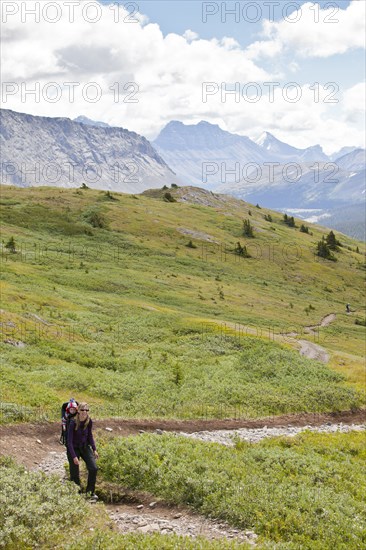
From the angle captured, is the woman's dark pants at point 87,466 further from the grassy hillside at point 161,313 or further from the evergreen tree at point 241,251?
the evergreen tree at point 241,251

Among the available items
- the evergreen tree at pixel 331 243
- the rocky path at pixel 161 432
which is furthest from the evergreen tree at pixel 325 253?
the rocky path at pixel 161 432

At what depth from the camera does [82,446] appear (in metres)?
16.3

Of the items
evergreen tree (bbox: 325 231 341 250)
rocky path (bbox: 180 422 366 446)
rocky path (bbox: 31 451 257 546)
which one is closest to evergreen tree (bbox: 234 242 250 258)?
evergreen tree (bbox: 325 231 341 250)

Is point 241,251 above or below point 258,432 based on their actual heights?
above

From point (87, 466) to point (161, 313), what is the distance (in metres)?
42.9

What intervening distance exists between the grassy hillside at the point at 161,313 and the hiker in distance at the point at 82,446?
296 inches

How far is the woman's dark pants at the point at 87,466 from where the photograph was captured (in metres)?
16.1

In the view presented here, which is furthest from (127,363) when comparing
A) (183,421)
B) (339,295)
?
(339,295)

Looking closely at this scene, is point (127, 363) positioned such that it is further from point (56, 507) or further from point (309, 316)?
point (309, 316)

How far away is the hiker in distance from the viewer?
1598 cm

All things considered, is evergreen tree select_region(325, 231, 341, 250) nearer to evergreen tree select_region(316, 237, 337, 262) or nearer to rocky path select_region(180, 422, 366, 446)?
evergreen tree select_region(316, 237, 337, 262)

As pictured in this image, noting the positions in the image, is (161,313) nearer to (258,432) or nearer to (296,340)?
(296,340)

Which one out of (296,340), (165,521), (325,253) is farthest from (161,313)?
(325,253)

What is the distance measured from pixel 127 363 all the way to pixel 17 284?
26.1 metres
